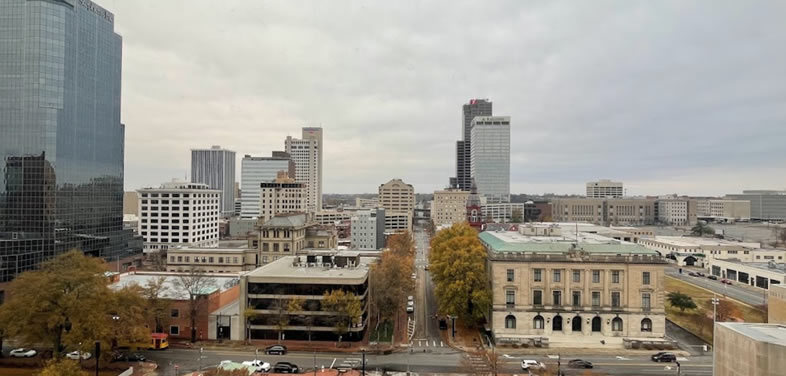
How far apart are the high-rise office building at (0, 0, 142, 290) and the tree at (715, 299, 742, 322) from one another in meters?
106

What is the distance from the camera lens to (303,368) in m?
49.8

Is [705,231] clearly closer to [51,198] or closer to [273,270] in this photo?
[273,270]

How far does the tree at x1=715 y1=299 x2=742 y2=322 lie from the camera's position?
6444 cm

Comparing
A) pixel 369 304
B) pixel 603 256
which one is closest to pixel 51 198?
pixel 369 304

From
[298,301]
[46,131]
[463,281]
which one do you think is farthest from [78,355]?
[46,131]

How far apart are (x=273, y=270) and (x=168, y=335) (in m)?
14.9

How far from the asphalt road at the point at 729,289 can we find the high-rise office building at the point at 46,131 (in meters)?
123

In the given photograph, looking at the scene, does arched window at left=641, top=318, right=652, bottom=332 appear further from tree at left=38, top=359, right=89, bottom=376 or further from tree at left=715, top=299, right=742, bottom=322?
tree at left=38, top=359, right=89, bottom=376

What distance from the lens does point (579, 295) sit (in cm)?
6169

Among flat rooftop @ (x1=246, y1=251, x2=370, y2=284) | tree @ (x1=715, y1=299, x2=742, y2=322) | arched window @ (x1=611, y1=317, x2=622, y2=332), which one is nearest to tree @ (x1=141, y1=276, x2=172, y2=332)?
flat rooftop @ (x1=246, y1=251, x2=370, y2=284)

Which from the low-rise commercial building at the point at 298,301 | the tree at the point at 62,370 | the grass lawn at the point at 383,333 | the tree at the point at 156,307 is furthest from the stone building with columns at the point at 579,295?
the tree at the point at 62,370

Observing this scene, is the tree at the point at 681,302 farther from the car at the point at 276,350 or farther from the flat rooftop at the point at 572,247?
the car at the point at 276,350

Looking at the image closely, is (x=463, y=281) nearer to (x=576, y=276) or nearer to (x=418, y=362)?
(x=576, y=276)

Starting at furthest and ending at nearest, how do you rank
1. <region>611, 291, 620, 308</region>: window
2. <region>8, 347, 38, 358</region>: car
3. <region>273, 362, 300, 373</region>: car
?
<region>611, 291, 620, 308</region>: window < <region>8, 347, 38, 358</region>: car < <region>273, 362, 300, 373</region>: car
